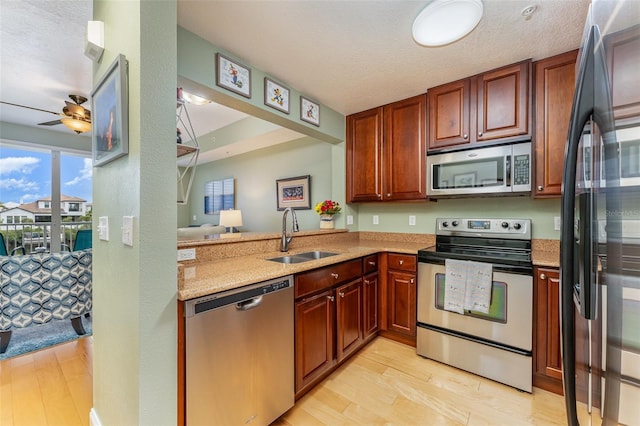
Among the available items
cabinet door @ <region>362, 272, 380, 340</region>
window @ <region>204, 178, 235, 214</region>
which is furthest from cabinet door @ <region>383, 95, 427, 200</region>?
window @ <region>204, 178, 235, 214</region>

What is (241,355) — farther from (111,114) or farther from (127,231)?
(111,114)

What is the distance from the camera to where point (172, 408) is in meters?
1.09

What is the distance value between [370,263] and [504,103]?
5.53ft

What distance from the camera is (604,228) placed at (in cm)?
60

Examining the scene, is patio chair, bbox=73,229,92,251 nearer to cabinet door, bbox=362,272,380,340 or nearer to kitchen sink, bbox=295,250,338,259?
kitchen sink, bbox=295,250,338,259

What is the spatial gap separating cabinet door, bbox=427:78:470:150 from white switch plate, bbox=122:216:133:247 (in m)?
2.35

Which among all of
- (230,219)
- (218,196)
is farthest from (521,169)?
(218,196)

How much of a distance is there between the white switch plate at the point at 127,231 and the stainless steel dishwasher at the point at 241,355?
340 millimetres

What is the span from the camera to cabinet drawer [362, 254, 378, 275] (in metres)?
2.29

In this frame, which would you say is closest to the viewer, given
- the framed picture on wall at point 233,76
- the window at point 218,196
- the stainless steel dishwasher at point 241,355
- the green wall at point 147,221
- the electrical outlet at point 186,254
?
the green wall at point 147,221

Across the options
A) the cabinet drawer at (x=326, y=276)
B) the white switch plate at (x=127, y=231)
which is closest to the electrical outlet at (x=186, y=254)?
the white switch plate at (x=127, y=231)

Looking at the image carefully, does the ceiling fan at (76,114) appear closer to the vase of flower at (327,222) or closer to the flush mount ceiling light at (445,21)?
the vase of flower at (327,222)

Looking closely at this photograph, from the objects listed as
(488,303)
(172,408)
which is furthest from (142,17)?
(488,303)

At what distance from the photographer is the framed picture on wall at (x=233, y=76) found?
178 centimetres
